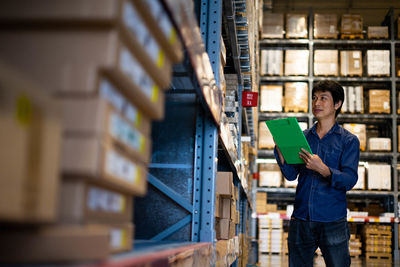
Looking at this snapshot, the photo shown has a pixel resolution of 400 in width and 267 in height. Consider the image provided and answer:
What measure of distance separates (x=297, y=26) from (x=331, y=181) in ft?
28.6

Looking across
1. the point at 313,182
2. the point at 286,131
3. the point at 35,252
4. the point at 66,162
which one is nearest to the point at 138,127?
the point at 66,162

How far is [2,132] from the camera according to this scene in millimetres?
713

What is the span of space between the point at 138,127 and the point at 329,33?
10583 mm

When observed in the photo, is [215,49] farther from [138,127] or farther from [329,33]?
[329,33]

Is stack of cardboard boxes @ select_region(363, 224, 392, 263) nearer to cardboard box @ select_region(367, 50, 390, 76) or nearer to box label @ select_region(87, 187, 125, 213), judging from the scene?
cardboard box @ select_region(367, 50, 390, 76)

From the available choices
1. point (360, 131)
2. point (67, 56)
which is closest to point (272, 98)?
point (360, 131)

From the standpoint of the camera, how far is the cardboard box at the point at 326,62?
35.6 ft

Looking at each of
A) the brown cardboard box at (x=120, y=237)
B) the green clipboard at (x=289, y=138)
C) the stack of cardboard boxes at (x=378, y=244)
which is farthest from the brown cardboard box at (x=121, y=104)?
the stack of cardboard boxes at (x=378, y=244)

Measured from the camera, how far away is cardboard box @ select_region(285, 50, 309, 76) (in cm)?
1099

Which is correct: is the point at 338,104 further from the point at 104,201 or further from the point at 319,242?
the point at 104,201

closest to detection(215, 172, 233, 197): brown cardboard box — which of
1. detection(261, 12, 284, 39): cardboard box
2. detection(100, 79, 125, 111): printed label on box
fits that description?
detection(100, 79, 125, 111): printed label on box

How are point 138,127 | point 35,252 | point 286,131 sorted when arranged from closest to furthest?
point 35,252 < point 138,127 < point 286,131

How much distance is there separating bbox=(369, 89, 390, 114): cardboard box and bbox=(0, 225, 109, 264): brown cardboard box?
10.5m

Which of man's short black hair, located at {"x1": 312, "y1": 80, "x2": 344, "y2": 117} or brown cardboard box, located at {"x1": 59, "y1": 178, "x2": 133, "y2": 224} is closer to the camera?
brown cardboard box, located at {"x1": 59, "y1": 178, "x2": 133, "y2": 224}
